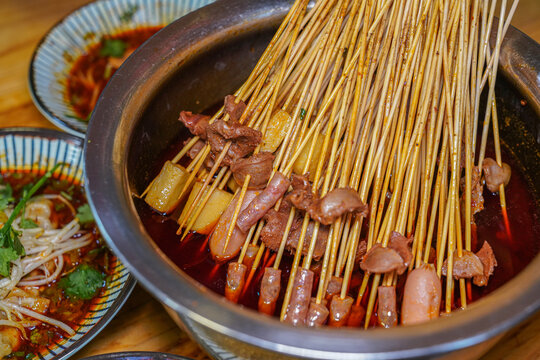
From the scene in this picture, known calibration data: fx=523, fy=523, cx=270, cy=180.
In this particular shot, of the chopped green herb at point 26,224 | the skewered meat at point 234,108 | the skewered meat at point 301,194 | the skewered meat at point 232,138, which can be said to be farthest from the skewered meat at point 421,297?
the chopped green herb at point 26,224

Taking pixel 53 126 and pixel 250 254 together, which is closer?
pixel 250 254

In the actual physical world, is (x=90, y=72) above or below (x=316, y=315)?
above

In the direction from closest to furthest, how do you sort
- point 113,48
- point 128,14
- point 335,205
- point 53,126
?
point 335,205
point 53,126
point 113,48
point 128,14

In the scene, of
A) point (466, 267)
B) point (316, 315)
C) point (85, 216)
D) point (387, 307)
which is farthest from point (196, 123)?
point (466, 267)

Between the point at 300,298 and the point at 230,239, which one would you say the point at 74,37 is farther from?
the point at 300,298

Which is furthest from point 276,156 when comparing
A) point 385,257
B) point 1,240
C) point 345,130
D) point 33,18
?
point 33,18

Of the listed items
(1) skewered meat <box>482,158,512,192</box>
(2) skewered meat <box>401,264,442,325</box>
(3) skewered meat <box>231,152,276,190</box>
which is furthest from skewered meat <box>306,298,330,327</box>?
(1) skewered meat <box>482,158,512,192</box>

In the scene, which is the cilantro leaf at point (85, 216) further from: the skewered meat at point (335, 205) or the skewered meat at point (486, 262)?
the skewered meat at point (486, 262)
